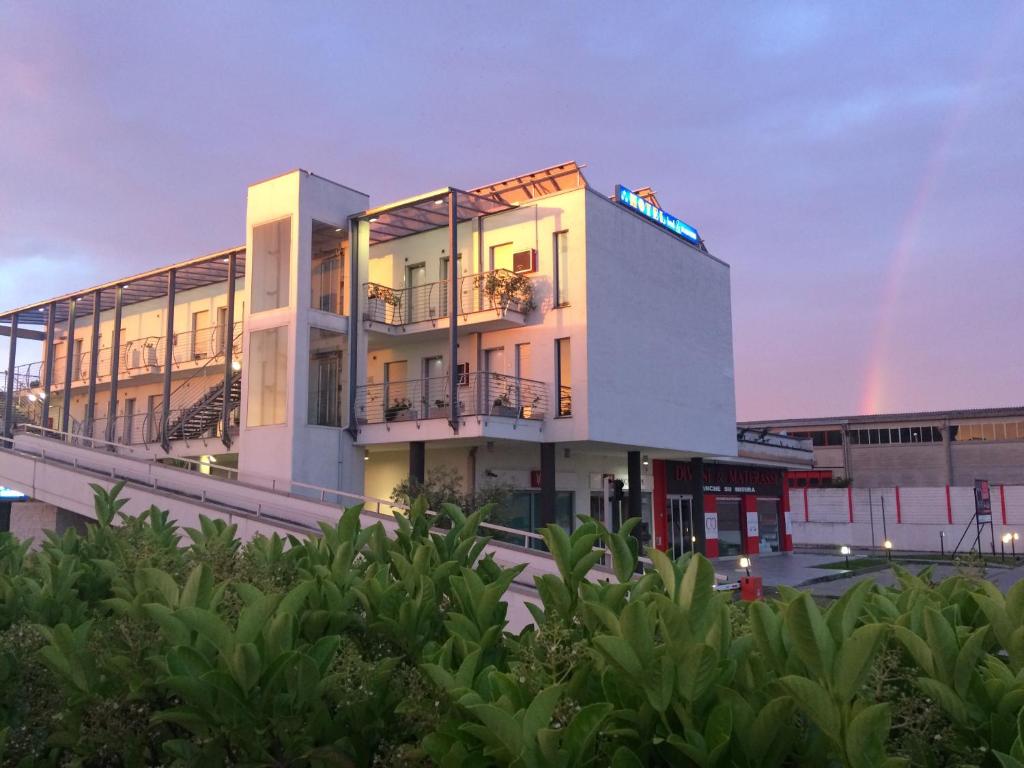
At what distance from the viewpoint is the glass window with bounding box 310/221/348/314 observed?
26500 millimetres

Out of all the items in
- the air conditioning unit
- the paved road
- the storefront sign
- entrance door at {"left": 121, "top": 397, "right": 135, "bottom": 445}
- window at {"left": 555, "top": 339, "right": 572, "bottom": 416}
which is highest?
the air conditioning unit

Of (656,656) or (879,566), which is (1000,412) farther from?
(656,656)

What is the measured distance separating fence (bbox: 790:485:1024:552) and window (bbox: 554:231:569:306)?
28806 millimetres

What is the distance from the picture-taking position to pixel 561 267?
86.2 ft

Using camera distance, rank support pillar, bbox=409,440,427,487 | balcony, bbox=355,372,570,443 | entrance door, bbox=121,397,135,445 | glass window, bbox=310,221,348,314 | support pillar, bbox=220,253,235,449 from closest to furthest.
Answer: balcony, bbox=355,372,570,443 < support pillar, bbox=409,440,427,487 < glass window, bbox=310,221,348,314 < support pillar, bbox=220,253,235,449 < entrance door, bbox=121,397,135,445

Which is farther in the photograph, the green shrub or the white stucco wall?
the white stucco wall

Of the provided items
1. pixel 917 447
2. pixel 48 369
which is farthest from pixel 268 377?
pixel 917 447

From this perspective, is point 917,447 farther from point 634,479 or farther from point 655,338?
point 655,338

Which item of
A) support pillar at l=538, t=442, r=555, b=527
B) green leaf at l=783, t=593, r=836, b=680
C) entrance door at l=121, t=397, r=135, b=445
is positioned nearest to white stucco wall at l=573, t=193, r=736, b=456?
support pillar at l=538, t=442, r=555, b=527

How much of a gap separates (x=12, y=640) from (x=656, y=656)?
11.4 feet

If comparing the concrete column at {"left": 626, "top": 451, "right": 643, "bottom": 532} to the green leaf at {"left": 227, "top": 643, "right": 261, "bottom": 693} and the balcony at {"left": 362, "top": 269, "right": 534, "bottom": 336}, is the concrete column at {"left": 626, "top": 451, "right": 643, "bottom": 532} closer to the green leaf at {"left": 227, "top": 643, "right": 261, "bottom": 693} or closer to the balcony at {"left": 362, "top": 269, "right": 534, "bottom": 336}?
the balcony at {"left": 362, "top": 269, "right": 534, "bottom": 336}

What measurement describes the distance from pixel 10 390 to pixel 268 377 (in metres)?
18.2

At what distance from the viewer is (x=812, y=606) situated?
2652 mm

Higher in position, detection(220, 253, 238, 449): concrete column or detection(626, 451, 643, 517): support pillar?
detection(220, 253, 238, 449): concrete column
